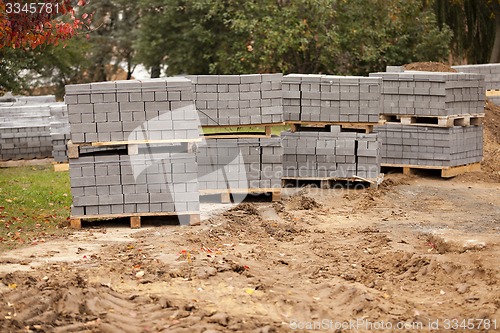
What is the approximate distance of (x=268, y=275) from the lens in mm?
9438

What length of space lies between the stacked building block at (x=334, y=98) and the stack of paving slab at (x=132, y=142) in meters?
3.54

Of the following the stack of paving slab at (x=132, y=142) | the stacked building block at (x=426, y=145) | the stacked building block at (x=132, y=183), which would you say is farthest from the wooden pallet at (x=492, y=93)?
the stacked building block at (x=132, y=183)

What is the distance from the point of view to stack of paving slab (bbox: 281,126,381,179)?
14.9 meters

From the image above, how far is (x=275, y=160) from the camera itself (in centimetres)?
1386

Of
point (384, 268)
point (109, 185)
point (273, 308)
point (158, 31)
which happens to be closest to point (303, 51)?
point (158, 31)

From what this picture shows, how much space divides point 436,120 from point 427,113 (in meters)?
0.65

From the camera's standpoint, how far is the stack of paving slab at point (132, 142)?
11695mm

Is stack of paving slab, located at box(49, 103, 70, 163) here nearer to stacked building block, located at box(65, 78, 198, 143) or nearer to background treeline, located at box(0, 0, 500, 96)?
stacked building block, located at box(65, 78, 198, 143)

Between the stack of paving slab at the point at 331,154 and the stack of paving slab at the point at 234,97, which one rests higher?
the stack of paving slab at the point at 234,97

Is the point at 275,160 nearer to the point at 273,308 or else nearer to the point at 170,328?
the point at 273,308

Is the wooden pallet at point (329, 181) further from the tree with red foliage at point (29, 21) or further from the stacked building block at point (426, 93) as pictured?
the tree with red foliage at point (29, 21)

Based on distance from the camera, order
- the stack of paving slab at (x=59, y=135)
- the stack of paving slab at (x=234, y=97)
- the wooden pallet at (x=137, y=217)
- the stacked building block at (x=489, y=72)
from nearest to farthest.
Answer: the wooden pallet at (x=137, y=217) < the stack of paving slab at (x=234, y=97) < the stack of paving slab at (x=59, y=135) < the stacked building block at (x=489, y=72)

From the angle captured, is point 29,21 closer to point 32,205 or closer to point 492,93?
Answer: point 32,205

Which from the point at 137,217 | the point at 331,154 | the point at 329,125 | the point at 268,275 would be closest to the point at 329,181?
the point at 331,154
